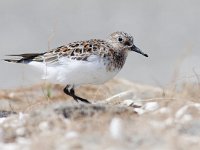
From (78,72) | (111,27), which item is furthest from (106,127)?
(111,27)

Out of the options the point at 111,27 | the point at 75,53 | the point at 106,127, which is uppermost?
the point at 111,27

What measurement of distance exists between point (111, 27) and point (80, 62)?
29.7ft

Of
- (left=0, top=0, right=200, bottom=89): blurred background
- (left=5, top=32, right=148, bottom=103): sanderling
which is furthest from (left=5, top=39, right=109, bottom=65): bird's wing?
(left=0, top=0, right=200, bottom=89): blurred background

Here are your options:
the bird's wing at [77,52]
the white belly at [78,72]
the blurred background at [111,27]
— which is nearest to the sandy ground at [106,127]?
the white belly at [78,72]

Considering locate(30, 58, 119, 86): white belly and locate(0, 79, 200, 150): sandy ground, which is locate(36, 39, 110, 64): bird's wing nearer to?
locate(30, 58, 119, 86): white belly

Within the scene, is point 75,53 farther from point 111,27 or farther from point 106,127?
point 111,27

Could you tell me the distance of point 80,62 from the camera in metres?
8.91

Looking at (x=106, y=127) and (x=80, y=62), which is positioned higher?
(x=80, y=62)

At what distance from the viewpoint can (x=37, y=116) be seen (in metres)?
7.09

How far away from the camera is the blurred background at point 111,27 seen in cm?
1614

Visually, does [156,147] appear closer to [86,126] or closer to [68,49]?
[86,126]

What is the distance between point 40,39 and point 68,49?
26.4 ft

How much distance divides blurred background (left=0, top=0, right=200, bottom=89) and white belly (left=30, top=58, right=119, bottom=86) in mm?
6017

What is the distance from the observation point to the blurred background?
16.1 m
